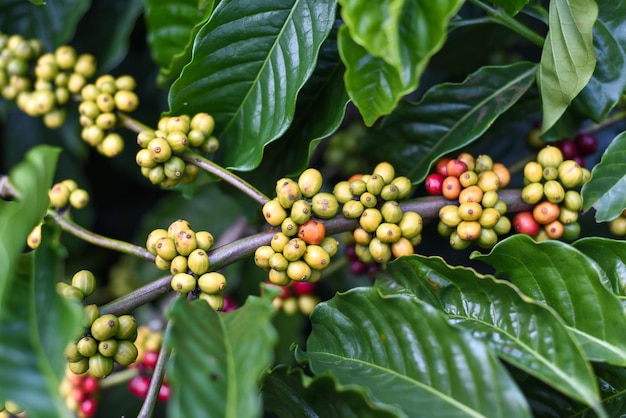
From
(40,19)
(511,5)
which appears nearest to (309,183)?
(511,5)

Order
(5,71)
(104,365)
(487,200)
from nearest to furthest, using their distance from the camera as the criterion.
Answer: (104,365)
(487,200)
(5,71)

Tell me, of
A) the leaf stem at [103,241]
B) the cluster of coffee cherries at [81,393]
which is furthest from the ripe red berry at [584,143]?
the cluster of coffee cherries at [81,393]

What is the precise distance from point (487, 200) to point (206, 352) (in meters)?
0.61

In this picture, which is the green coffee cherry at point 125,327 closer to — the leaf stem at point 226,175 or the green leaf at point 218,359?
the green leaf at point 218,359

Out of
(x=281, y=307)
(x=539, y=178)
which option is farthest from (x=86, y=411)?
(x=539, y=178)

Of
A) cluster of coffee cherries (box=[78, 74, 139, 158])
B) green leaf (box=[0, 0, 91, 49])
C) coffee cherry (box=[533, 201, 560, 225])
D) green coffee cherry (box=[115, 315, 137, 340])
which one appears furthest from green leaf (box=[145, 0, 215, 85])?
coffee cherry (box=[533, 201, 560, 225])

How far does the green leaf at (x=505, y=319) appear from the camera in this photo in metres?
0.93

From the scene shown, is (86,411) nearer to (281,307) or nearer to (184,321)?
(281,307)

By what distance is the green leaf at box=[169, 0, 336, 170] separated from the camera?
1.23 metres

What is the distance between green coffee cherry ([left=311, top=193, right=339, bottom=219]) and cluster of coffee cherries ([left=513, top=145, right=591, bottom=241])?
0.38m

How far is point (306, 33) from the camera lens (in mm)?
1250

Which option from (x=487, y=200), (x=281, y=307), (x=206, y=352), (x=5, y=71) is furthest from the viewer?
(x=281, y=307)

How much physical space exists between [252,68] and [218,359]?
2.12 ft

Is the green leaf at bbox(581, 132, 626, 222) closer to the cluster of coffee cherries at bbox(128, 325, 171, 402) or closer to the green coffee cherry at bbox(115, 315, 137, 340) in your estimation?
the green coffee cherry at bbox(115, 315, 137, 340)
